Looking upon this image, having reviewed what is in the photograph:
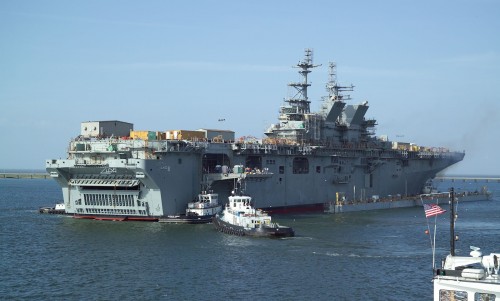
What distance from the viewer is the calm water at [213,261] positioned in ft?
94.0

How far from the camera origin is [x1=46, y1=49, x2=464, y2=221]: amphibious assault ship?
51.3 m

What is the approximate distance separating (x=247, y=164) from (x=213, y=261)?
987 inches

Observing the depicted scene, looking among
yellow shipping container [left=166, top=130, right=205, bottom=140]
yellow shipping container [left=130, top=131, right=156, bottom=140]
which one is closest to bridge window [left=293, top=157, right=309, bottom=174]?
yellow shipping container [left=166, top=130, right=205, bottom=140]

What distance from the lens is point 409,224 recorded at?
54.2m

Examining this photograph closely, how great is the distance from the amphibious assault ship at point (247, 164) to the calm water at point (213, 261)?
8.63ft

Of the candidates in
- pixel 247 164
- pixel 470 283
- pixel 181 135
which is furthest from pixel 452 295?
pixel 247 164

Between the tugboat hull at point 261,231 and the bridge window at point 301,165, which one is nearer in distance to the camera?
the tugboat hull at point 261,231

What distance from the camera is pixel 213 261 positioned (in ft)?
116

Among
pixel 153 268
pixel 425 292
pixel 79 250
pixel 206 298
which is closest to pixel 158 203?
pixel 79 250

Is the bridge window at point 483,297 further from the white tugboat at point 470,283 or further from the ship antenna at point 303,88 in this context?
the ship antenna at point 303,88

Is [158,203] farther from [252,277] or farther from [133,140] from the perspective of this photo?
[252,277]

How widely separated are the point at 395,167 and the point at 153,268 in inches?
1959

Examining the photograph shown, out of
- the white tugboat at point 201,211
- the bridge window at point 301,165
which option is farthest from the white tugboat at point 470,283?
the bridge window at point 301,165

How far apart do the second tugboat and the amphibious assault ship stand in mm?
6145
